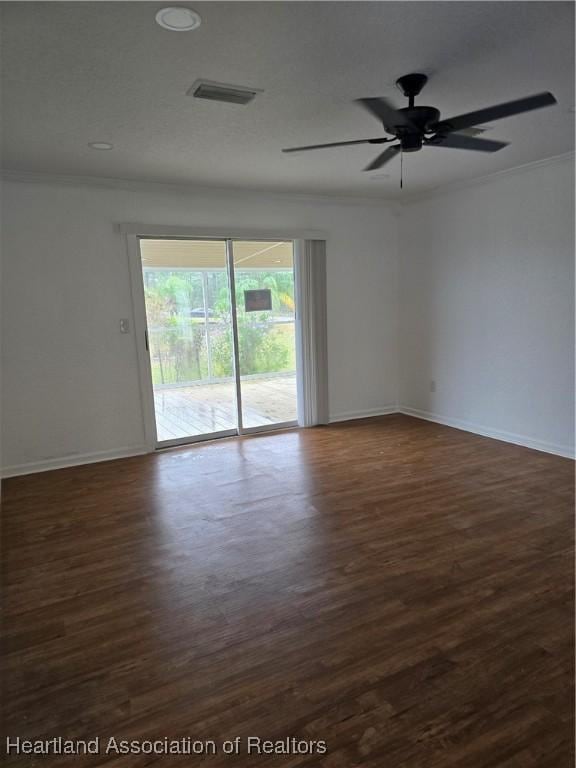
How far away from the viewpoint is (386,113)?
2.32 m

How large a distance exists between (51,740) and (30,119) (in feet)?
10.4

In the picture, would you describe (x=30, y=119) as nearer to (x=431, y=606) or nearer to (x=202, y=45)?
(x=202, y=45)

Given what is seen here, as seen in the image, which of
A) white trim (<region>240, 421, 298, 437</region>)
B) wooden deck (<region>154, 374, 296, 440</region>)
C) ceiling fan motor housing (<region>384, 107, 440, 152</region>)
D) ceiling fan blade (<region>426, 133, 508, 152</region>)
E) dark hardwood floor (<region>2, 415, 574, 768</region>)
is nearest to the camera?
dark hardwood floor (<region>2, 415, 574, 768</region>)

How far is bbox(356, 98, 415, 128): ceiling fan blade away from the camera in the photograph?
2172 mm

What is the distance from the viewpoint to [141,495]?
3762 mm

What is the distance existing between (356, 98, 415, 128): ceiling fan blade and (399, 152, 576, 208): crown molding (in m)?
2.35

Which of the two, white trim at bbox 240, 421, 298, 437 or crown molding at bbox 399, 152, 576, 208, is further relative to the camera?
white trim at bbox 240, 421, 298, 437

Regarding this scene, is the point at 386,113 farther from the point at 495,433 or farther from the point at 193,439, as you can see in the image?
the point at 193,439

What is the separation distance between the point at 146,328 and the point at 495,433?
3.72 metres

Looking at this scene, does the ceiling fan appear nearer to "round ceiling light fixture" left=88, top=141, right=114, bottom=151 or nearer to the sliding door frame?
"round ceiling light fixture" left=88, top=141, right=114, bottom=151

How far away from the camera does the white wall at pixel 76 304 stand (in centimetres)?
415

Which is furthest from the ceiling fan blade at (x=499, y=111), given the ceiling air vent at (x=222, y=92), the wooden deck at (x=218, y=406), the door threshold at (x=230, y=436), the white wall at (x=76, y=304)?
the door threshold at (x=230, y=436)

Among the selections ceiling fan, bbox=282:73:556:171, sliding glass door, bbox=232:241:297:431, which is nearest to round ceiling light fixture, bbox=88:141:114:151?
sliding glass door, bbox=232:241:297:431

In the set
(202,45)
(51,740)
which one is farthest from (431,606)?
(202,45)
